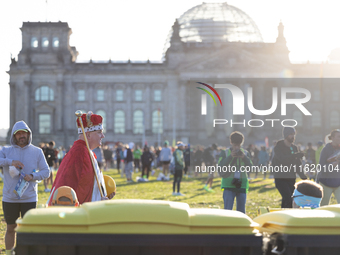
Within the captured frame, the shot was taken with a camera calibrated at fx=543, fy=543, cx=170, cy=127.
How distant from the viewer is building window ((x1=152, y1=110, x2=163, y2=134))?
260 feet

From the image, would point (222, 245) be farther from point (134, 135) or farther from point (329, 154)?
point (134, 135)

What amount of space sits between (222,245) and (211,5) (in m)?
100.0

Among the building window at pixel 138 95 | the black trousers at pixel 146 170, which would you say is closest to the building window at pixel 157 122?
the building window at pixel 138 95

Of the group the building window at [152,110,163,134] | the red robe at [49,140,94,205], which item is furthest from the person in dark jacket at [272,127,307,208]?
the building window at [152,110,163,134]

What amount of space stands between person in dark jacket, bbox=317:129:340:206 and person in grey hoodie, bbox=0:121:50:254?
5.66 metres

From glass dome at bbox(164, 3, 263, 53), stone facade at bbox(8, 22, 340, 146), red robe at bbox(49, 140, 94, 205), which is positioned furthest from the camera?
glass dome at bbox(164, 3, 263, 53)

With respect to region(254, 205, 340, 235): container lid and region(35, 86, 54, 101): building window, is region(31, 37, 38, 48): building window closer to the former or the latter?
region(35, 86, 54, 101): building window

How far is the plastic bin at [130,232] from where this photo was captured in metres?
3.31

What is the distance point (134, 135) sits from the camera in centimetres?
8012

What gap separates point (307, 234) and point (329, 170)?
7.89m

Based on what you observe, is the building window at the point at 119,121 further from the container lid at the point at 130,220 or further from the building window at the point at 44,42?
the container lid at the point at 130,220

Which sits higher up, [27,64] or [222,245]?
[27,64]

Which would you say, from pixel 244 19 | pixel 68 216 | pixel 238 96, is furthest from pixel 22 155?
pixel 244 19

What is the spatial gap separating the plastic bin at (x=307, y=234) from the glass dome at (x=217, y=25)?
89328 mm
